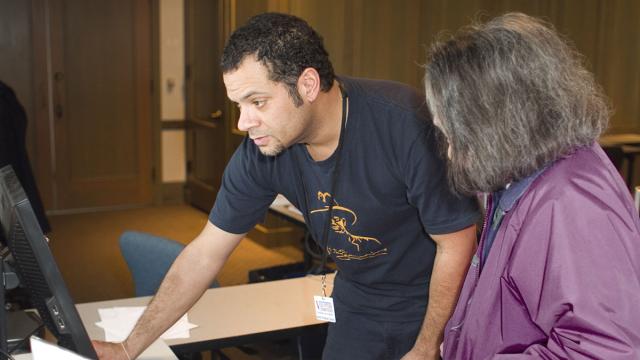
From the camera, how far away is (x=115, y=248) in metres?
5.61

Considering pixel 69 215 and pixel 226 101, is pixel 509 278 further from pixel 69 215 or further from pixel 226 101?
pixel 69 215

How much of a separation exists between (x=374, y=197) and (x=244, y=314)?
851 mm

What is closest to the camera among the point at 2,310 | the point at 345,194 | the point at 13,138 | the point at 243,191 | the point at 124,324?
the point at 2,310

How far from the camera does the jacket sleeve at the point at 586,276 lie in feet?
3.34

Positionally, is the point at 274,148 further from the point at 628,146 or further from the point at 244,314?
the point at 628,146

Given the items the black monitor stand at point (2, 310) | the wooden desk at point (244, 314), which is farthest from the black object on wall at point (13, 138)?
the black monitor stand at point (2, 310)

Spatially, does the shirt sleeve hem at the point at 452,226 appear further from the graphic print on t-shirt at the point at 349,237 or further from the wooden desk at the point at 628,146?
the wooden desk at the point at 628,146

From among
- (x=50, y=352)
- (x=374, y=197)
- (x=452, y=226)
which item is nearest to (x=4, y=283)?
(x=50, y=352)

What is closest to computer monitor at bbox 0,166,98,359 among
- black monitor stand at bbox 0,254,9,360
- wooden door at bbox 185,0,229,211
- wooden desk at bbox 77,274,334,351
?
black monitor stand at bbox 0,254,9,360

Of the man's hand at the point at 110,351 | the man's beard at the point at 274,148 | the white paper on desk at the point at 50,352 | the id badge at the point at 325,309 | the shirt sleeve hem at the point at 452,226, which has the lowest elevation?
the man's hand at the point at 110,351

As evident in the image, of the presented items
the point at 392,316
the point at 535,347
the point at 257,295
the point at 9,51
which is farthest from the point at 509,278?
the point at 9,51

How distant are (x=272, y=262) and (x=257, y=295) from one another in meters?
2.75

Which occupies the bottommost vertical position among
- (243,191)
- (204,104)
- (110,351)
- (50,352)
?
(110,351)

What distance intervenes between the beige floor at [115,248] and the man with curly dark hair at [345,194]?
9.75 ft
